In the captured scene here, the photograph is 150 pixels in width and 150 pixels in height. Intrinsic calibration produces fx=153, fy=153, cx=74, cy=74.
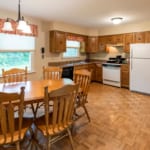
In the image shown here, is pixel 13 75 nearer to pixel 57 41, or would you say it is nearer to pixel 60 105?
pixel 60 105

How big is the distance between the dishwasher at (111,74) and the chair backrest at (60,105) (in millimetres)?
4143

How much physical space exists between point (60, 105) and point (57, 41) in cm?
372

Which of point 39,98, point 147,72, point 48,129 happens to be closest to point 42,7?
point 39,98

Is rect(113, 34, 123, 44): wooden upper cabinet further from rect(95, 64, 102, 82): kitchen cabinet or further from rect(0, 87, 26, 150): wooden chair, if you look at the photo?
rect(0, 87, 26, 150): wooden chair

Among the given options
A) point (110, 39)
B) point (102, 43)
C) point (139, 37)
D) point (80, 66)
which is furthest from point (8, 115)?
point (102, 43)

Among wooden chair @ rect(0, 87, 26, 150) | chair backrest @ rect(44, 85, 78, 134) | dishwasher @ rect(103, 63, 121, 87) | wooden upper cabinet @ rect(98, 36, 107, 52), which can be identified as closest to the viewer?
wooden chair @ rect(0, 87, 26, 150)

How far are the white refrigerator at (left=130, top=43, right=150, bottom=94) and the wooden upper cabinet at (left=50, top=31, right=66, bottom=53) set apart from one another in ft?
7.56

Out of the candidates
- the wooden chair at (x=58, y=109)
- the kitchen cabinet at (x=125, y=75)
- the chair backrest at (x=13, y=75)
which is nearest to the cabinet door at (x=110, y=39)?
the kitchen cabinet at (x=125, y=75)

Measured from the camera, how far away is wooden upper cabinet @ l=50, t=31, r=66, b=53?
501 centimetres

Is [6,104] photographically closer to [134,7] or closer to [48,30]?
[134,7]

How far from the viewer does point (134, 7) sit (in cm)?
353

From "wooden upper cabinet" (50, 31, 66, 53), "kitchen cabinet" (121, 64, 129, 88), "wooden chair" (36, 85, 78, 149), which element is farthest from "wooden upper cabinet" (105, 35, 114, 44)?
"wooden chair" (36, 85, 78, 149)

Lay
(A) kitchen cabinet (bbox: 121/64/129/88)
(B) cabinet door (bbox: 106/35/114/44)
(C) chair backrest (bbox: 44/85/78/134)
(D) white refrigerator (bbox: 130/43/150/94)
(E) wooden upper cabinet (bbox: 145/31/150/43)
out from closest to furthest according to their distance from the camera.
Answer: (C) chair backrest (bbox: 44/85/78/134)
(D) white refrigerator (bbox: 130/43/150/94)
(E) wooden upper cabinet (bbox: 145/31/150/43)
(A) kitchen cabinet (bbox: 121/64/129/88)
(B) cabinet door (bbox: 106/35/114/44)

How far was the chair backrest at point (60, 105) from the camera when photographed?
1606 mm
